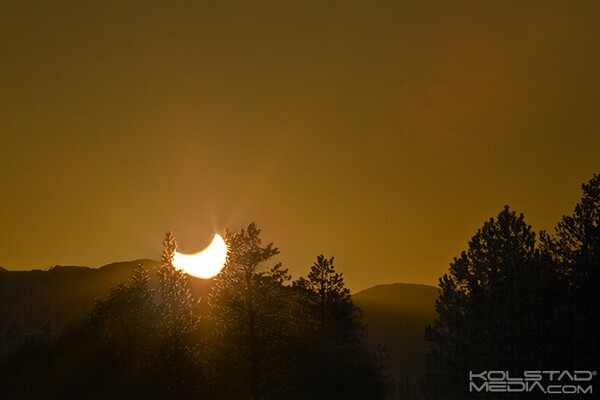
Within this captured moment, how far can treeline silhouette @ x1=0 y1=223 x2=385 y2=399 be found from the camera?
150 feet

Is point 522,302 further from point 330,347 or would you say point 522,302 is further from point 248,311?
point 330,347

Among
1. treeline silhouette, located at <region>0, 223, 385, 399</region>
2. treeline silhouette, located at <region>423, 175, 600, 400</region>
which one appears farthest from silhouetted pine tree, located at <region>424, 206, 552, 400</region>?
treeline silhouette, located at <region>0, 223, 385, 399</region>

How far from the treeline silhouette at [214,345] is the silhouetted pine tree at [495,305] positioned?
34.6 ft

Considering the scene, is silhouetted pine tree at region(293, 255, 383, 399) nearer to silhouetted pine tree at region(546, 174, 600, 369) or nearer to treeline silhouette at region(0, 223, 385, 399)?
treeline silhouette at region(0, 223, 385, 399)

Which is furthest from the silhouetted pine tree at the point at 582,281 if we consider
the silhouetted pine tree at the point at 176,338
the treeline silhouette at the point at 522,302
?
the silhouetted pine tree at the point at 176,338

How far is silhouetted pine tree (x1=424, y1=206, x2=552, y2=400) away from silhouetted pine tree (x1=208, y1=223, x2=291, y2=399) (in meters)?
12.0

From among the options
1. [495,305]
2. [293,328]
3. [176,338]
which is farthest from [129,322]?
[495,305]

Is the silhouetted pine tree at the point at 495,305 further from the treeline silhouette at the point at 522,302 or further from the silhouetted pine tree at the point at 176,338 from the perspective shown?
the silhouetted pine tree at the point at 176,338

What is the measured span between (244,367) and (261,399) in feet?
9.48

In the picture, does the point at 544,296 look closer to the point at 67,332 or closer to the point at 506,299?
the point at 506,299

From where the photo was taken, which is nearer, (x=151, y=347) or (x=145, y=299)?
(x=151, y=347)

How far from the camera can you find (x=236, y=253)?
45.5 meters

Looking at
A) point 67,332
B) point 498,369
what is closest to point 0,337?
point 67,332

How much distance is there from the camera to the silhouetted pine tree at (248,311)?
45.5 m
